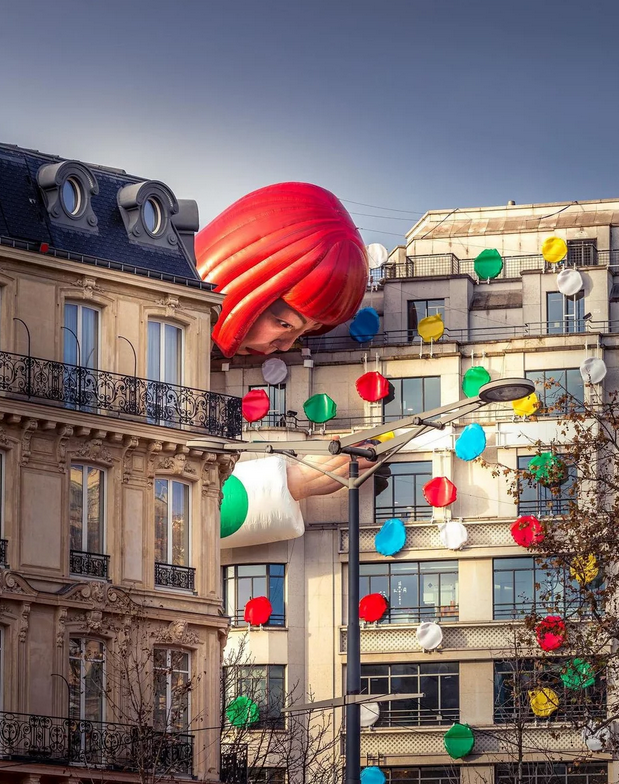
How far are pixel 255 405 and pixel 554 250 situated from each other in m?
13.6

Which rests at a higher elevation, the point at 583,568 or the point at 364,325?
the point at 364,325

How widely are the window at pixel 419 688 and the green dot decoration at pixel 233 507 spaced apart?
6868mm

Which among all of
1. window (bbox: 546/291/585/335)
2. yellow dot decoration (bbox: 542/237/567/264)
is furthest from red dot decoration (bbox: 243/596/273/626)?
yellow dot decoration (bbox: 542/237/567/264)

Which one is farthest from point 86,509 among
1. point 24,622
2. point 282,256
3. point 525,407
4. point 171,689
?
point 525,407

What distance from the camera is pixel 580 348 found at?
7888 cm

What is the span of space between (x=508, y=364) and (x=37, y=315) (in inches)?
1370

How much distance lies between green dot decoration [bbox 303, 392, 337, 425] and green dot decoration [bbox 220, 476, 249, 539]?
5.93m

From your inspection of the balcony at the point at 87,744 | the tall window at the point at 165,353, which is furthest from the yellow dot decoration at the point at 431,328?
the balcony at the point at 87,744

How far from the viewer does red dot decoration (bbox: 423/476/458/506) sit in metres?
77.2

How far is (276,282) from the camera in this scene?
7419 cm

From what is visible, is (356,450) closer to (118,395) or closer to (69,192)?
(118,395)

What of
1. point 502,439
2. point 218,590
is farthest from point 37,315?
point 502,439

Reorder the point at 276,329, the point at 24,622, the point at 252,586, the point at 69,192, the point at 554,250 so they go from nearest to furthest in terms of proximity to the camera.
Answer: the point at 24,622
the point at 69,192
the point at 276,329
the point at 252,586
the point at 554,250

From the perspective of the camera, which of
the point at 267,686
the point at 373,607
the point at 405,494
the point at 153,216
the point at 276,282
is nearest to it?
the point at 153,216
